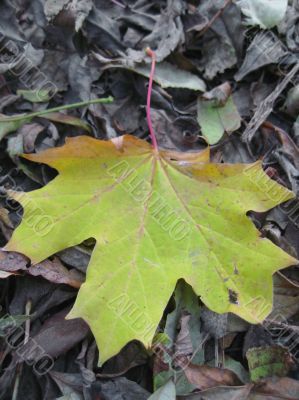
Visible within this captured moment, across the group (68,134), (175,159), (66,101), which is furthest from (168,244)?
(66,101)

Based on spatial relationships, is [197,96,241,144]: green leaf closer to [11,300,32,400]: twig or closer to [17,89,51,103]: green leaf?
[17,89,51,103]: green leaf

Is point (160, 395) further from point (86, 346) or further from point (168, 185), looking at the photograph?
point (168, 185)

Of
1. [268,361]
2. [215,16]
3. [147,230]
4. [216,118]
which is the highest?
[215,16]

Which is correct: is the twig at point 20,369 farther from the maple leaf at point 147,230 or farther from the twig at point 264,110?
the twig at point 264,110

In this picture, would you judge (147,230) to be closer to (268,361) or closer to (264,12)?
(268,361)

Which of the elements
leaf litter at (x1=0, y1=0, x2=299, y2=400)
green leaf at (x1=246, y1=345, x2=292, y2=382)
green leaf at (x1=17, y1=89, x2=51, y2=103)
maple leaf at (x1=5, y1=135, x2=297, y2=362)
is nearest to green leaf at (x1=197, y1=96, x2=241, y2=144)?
leaf litter at (x1=0, y1=0, x2=299, y2=400)

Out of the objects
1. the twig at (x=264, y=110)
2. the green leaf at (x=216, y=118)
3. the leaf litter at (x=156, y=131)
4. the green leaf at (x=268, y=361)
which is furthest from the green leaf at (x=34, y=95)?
the green leaf at (x=268, y=361)

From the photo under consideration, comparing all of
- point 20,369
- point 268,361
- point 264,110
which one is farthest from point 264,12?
point 20,369
